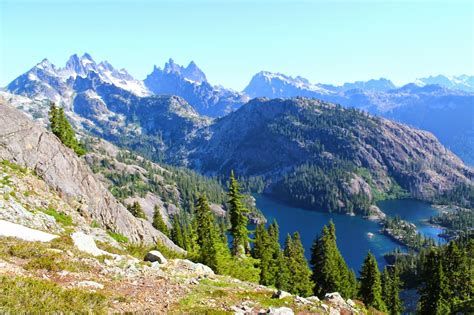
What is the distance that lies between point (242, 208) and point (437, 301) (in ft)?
142

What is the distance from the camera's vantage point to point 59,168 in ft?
168

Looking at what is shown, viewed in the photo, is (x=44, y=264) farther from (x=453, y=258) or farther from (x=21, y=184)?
(x=453, y=258)

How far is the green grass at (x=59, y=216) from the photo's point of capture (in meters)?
36.5

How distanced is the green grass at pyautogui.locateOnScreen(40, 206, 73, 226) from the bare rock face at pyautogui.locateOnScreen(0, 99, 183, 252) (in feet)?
28.6

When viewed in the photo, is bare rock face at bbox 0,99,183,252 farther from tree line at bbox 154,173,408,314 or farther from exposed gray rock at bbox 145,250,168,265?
exposed gray rock at bbox 145,250,168,265

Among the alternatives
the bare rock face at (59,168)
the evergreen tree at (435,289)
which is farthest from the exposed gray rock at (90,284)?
the evergreen tree at (435,289)

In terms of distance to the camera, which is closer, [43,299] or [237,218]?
[43,299]

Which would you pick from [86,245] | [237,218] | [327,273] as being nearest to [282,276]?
[327,273]

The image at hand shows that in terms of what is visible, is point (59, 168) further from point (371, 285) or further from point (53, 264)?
point (371, 285)

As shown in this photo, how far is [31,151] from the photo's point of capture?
48.3 m

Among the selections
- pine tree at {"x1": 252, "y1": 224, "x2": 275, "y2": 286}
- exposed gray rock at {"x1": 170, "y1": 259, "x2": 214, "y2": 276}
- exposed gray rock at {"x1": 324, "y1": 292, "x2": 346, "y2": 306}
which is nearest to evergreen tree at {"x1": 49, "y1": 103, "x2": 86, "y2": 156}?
pine tree at {"x1": 252, "y1": 224, "x2": 275, "y2": 286}

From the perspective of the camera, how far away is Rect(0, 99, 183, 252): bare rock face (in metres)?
46.6

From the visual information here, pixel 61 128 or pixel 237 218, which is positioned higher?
pixel 61 128

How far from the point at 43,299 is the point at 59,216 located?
24.9m
